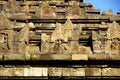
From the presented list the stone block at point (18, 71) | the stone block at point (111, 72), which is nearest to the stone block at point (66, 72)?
the stone block at point (111, 72)

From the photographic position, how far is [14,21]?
1791cm

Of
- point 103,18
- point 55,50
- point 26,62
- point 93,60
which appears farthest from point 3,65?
point 103,18

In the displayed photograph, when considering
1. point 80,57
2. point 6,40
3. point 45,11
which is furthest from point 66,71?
point 45,11

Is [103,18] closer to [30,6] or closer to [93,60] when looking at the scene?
[30,6]

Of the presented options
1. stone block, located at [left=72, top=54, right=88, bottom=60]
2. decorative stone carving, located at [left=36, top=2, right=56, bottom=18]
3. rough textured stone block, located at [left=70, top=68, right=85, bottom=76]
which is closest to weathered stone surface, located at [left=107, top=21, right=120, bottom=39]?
Answer: stone block, located at [left=72, top=54, right=88, bottom=60]

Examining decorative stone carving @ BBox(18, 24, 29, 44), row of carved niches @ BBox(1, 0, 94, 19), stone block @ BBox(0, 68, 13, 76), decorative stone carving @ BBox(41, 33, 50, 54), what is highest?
row of carved niches @ BBox(1, 0, 94, 19)

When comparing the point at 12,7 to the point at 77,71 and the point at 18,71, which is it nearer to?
the point at 18,71

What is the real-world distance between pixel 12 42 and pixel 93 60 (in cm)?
241

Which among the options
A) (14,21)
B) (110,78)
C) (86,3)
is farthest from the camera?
(86,3)

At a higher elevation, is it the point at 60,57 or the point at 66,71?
the point at 60,57

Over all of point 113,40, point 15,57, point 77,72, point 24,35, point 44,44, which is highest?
point 24,35

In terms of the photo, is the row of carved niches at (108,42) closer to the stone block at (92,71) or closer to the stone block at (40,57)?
the stone block at (92,71)

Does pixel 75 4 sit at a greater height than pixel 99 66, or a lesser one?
greater

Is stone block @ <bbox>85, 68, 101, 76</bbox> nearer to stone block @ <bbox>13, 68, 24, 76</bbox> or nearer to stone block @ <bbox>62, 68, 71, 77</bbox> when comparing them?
stone block @ <bbox>62, 68, 71, 77</bbox>
